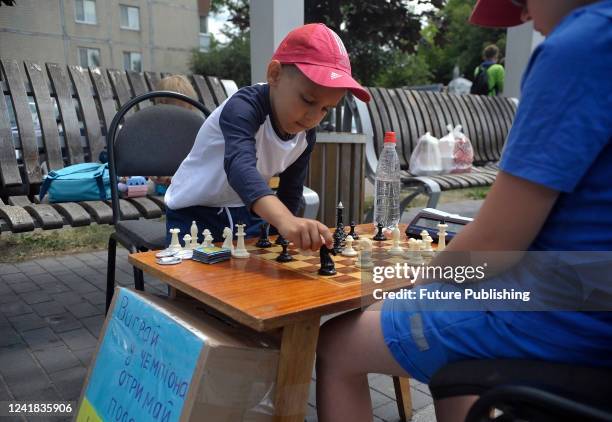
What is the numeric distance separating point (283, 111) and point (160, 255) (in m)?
0.70

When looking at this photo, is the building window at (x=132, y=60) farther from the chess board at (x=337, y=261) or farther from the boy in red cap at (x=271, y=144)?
the chess board at (x=337, y=261)

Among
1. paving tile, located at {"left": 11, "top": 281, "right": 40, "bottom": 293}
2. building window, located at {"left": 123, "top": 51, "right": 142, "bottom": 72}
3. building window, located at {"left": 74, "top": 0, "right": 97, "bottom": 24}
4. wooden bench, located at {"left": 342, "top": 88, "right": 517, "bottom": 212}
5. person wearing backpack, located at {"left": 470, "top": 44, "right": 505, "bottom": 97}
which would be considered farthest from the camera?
building window, located at {"left": 123, "top": 51, "right": 142, "bottom": 72}

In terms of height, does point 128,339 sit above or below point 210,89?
below

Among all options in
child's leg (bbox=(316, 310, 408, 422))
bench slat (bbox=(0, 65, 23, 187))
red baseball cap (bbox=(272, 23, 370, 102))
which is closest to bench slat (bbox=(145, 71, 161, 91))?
bench slat (bbox=(0, 65, 23, 187))

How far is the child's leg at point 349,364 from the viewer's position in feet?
4.08

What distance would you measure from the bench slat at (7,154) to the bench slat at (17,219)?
518 mm

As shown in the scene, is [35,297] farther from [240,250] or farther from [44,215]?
[240,250]

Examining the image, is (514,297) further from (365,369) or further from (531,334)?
(365,369)

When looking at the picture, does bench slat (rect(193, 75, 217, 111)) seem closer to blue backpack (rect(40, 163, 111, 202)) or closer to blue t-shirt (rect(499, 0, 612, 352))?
blue backpack (rect(40, 163, 111, 202))

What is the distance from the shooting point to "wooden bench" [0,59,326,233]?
303 centimetres

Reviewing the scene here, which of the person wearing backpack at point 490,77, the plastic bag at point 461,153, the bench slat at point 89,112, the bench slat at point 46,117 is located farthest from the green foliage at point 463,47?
the bench slat at point 46,117

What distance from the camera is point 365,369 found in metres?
1.27

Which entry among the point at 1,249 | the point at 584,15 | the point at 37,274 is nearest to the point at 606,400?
the point at 584,15

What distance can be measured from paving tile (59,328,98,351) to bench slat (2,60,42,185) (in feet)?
3.50
